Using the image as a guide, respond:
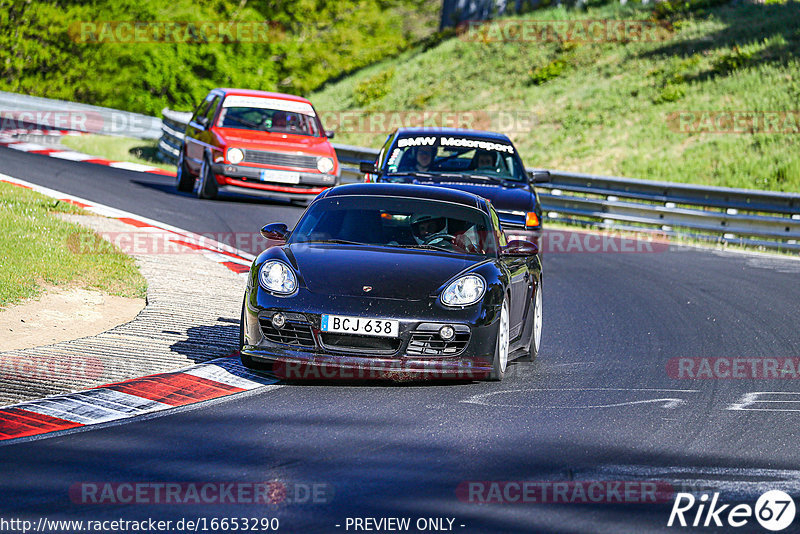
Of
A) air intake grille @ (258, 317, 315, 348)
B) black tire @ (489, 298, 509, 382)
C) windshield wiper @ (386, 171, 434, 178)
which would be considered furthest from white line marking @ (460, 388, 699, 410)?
windshield wiper @ (386, 171, 434, 178)

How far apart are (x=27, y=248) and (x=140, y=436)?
19.8ft

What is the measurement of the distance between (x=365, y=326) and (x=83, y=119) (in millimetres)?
25126

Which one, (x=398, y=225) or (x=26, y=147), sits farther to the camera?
(x=26, y=147)

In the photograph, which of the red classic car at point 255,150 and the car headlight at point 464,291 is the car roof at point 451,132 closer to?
the red classic car at point 255,150

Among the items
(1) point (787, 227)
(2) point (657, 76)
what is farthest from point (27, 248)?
(2) point (657, 76)

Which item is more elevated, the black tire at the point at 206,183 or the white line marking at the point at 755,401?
the black tire at the point at 206,183

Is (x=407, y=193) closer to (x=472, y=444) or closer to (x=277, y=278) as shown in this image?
(x=277, y=278)

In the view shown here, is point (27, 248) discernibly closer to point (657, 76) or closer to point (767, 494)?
point (767, 494)

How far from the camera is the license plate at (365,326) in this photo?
742 cm

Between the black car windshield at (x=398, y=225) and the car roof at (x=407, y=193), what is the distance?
0.06 metres

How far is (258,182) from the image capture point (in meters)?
18.4

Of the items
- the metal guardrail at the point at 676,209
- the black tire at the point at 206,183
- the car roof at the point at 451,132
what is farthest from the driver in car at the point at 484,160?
the metal guardrail at the point at 676,209

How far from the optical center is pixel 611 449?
20.4 feet

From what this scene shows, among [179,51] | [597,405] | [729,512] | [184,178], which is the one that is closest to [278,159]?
[184,178]
